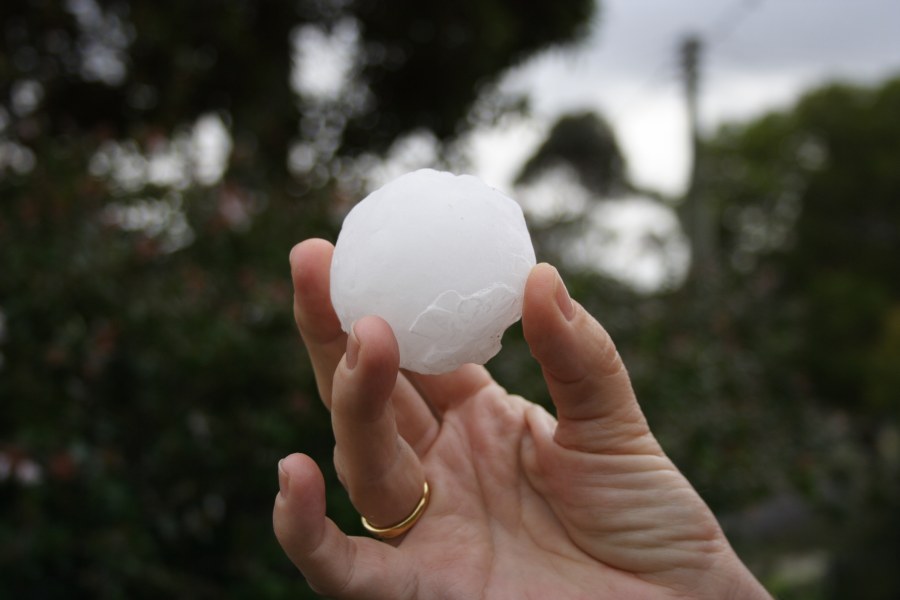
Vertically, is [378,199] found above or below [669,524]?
above

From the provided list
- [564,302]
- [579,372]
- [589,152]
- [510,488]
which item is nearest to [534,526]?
[510,488]

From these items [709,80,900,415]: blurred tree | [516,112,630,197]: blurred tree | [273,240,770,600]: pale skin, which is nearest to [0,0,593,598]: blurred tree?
[273,240,770,600]: pale skin

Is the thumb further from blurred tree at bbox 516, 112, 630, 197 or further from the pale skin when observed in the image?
blurred tree at bbox 516, 112, 630, 197

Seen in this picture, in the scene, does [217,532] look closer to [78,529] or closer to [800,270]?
[78,529]

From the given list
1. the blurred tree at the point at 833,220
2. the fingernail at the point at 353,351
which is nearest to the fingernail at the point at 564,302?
the fingernail at the point at 353,351

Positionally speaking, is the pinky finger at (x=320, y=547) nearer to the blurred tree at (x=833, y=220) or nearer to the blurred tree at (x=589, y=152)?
the blurred tree at (x=589, y=152)

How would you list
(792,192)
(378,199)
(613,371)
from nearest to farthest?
(613,371) < (378,199) < (792,192)

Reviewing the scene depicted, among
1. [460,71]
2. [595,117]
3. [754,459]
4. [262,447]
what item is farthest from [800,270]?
[262,447]
